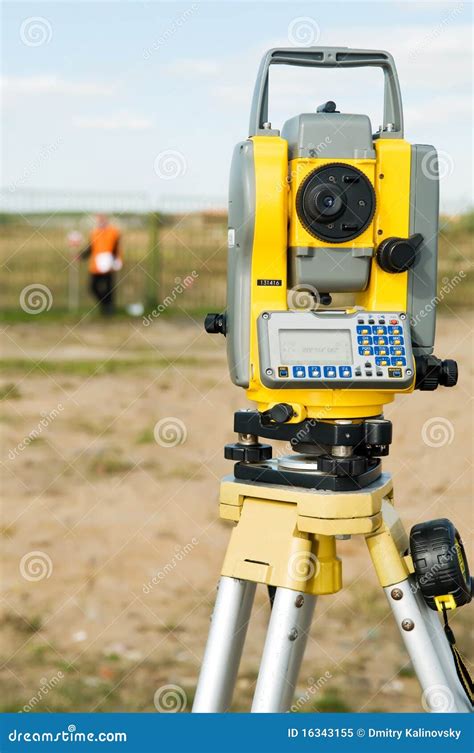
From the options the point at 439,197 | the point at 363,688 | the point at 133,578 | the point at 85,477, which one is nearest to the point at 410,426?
the point at 85,477

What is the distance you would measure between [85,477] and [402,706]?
3515 millimetres

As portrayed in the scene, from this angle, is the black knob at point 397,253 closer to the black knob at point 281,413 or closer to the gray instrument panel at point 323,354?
the gray instrument panel at point 323,354

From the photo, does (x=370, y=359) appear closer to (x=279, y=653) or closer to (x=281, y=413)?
(x=281, y=413)

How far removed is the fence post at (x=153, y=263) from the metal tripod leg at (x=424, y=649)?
1361cm

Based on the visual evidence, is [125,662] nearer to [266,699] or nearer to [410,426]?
[266,699]

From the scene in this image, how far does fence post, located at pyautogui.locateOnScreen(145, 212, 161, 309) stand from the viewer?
16203 mm

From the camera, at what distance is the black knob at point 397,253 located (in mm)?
2670

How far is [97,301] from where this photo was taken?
15.6 meters

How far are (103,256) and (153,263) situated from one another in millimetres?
2196

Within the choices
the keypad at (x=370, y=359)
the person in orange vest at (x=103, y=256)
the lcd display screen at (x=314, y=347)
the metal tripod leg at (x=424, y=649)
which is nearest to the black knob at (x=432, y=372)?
the keypad at (x=370, y=359)

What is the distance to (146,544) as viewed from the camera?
5914 millimetres

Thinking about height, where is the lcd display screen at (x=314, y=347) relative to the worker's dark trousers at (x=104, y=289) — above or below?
below

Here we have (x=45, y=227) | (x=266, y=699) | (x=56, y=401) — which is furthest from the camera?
(x=45, y=227)

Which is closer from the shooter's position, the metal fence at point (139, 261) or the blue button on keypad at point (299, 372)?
the blue button on keypad at point (299, 372)
